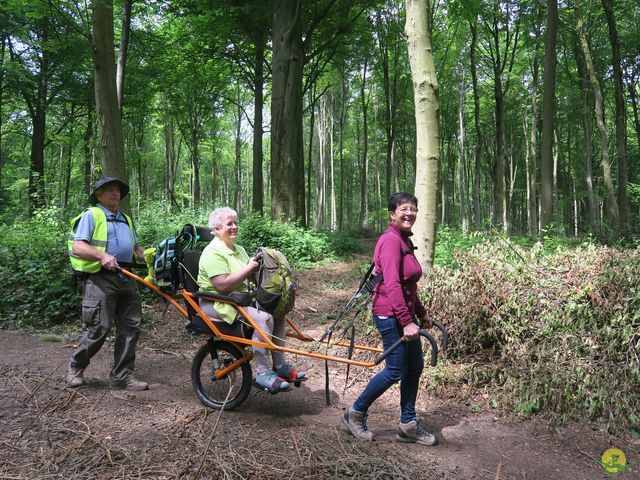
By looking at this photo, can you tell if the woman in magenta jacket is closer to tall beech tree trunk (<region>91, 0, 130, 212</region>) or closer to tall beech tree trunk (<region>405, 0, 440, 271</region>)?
tall beech tree trunk (<region>405, 0, 440, 271</region>)

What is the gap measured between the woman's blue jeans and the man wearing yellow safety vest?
2.49 metres

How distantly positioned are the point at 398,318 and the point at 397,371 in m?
0.46

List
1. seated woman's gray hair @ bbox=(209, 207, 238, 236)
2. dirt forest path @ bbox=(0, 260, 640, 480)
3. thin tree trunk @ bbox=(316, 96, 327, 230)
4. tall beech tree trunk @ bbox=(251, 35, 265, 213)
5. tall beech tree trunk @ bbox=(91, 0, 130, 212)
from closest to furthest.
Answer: dirt forest path @ bbox=(0, 260, 640, 480)
seated woman's gray hair @ bbox=(209, 207, 238, 236)
tall beech tree trunk @ bbox=(91, 0, 130, 212)
tall beech tree trunk @ bbox=(251, 35, 265, 213)
thin tree trunk @ bbox=(316, 96, 327, 230)

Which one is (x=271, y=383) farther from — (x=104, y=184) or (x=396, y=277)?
(x=104, y=184)

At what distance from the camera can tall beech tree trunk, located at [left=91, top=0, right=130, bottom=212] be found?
24.6 feet

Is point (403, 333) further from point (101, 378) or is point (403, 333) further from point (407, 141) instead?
point (407, 141)

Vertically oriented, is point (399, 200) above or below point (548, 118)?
below

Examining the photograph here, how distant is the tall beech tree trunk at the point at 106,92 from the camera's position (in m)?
7.50

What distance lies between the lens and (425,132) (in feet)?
20.4

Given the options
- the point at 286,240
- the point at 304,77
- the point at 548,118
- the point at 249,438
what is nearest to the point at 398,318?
the point at 249,438

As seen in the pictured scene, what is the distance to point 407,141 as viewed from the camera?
34219mm

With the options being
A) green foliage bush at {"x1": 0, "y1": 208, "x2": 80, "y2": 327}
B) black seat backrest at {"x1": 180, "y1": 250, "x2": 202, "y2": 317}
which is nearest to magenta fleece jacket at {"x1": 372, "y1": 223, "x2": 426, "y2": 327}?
black seat backrest at {"x1": 180, "y1": 250, "x2": 202, "y2": 317}

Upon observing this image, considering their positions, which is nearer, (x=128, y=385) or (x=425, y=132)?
(x=128, y=385)

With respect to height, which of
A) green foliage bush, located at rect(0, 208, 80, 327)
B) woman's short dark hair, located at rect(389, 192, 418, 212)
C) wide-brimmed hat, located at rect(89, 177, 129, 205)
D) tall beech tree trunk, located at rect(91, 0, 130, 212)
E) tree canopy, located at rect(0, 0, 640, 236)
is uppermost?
tree canopy, located at rect(0, 0, 640, 236)
